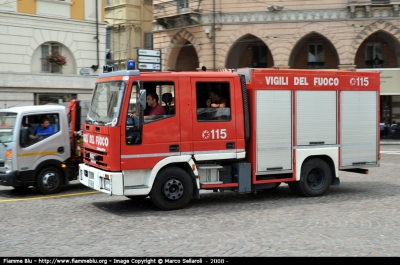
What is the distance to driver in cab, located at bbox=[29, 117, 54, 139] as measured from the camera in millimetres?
12805

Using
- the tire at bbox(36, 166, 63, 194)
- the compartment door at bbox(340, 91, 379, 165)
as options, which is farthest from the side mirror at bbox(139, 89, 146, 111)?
the compartment door at bbox(340, 91, 379, 165)

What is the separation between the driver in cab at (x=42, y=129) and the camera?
12.8 meters

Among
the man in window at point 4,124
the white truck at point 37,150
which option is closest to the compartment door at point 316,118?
the white truck at point 37,150

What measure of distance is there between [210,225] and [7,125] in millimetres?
5910

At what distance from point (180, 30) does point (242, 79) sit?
27255 millimetres

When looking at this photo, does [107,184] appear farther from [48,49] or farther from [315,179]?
[48,49]

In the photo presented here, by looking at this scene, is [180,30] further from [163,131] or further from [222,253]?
[222,253]

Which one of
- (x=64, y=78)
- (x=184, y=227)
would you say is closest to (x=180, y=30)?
(x=64, y=78)

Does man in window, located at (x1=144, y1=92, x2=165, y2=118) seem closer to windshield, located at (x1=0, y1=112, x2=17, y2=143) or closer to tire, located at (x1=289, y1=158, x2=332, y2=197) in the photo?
tire, located at (x1=289, y1=158, x2=332, y2=197)

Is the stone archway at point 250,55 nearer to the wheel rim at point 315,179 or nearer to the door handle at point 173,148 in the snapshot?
the wheel rim at point 315,179

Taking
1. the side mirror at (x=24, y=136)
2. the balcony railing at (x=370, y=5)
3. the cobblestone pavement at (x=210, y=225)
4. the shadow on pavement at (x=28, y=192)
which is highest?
the balcony railing at (x=370, y=5)

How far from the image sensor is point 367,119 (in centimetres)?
1254

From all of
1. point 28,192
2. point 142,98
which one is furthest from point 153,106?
point 28,192

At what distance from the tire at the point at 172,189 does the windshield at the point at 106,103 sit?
1.37 metres
